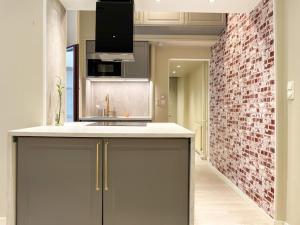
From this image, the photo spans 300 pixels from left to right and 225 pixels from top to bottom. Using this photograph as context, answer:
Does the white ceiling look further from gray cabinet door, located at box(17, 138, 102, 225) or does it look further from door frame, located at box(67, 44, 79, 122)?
gray cabinet door, located at box(17, 138, 102, 225)

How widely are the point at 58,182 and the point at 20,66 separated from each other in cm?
123

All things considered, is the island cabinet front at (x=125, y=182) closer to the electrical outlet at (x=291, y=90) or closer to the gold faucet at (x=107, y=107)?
the electrical outlet at (x=291, y=90)

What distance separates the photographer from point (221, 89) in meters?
5.14

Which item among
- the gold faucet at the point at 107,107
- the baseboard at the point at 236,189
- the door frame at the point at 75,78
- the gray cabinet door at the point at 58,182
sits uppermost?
the door frame at the point at 75,78

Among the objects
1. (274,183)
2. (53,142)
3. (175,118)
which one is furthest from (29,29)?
(175,118)

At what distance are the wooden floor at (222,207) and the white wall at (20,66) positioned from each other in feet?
6.40

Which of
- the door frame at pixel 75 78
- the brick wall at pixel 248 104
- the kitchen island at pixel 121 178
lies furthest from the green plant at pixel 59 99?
the brick wall at pixel 248 104

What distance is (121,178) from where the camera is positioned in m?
2.23

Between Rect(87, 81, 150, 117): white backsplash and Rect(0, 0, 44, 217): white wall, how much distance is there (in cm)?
294

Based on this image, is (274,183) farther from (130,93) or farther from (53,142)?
(130,93)

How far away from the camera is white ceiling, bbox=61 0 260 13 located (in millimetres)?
3363

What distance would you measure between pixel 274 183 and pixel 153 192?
1.39 m

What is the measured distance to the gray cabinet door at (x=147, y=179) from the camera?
2223 millimetres

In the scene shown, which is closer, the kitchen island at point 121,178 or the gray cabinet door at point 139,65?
the kitchen island at point 121,178
